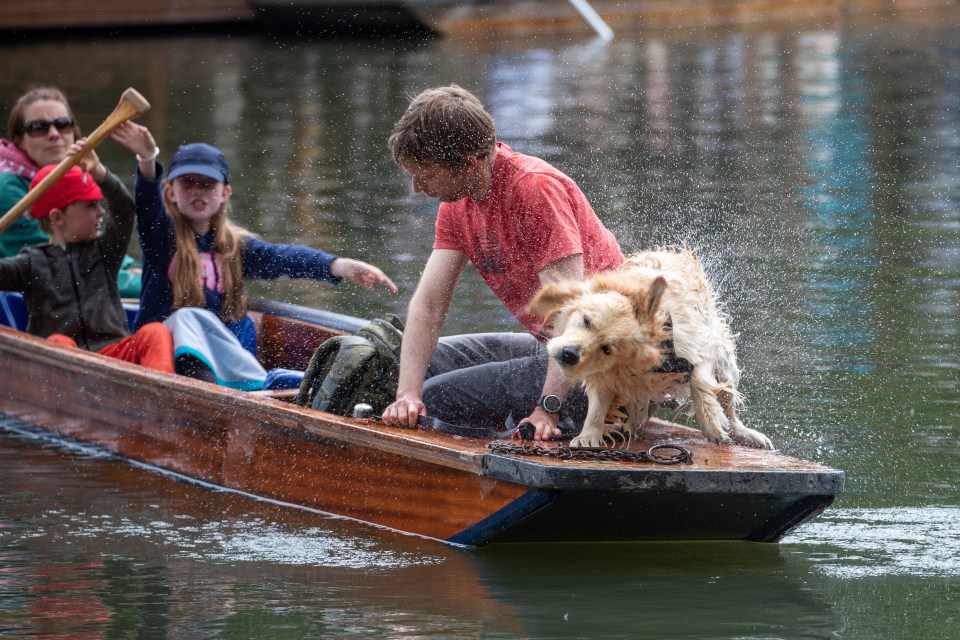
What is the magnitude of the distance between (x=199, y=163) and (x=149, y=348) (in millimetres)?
700

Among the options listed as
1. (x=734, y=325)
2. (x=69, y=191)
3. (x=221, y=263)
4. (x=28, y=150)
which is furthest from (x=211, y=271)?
(x=734, y=325)

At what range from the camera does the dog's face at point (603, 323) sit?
3699 millimetres

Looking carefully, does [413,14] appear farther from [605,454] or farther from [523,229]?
[605,454]

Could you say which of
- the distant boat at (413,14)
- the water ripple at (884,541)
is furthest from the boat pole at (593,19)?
the water ripple at (884,541)

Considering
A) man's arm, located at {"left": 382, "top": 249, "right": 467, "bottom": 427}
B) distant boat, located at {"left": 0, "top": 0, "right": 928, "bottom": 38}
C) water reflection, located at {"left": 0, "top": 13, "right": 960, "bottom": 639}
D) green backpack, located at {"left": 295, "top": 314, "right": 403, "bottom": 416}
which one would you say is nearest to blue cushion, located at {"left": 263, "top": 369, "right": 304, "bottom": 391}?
water reflection, located at {"left": 0, "top": 13, "right": 960, "bottom": 639}

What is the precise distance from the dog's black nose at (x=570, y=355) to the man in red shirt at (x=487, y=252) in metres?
0.34

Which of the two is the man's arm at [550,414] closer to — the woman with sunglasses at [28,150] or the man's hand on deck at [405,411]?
the man's hand on deck at [405,411]

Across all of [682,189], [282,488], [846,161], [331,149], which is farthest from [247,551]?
[331,149]

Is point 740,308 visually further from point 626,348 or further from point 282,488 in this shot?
point 626,348

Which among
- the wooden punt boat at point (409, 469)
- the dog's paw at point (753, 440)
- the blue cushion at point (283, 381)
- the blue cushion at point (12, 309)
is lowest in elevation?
the wooden punt boat at point (409, 469)

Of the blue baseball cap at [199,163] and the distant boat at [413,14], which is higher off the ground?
the distant boat at [413,14]

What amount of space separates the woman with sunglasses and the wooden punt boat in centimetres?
68

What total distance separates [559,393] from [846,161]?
8186 mm

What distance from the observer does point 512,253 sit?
4.17 meters
